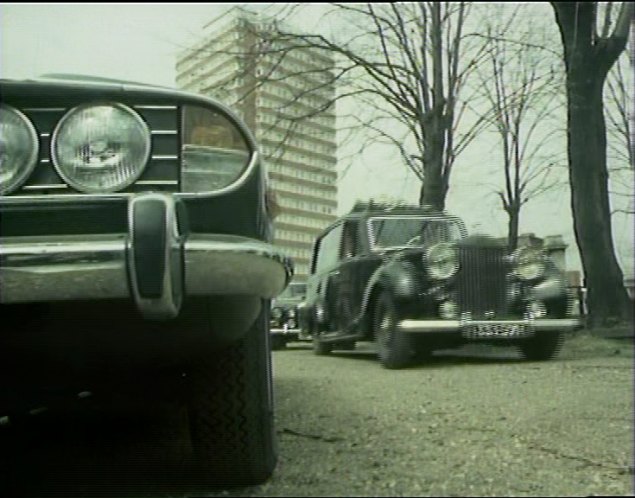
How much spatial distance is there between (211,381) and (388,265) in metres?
0.46

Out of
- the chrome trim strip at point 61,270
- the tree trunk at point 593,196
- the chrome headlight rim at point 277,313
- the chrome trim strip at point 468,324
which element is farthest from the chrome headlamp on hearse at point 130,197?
the tree trunk at point 593,196

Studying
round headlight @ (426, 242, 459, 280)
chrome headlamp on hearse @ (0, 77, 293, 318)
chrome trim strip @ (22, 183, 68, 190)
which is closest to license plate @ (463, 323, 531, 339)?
round headlight @ (426, 242, 459, 280)

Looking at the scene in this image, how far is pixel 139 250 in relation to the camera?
1.68 m

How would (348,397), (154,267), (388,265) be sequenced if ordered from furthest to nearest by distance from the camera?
(348,397), (388,265), (154,267)

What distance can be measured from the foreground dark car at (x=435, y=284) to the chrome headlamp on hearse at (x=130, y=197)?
5.3 inches

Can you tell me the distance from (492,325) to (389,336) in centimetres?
20

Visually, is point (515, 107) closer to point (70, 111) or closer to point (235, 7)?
point (235, 7)

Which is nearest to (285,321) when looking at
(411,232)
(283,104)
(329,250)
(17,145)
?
(329,250)

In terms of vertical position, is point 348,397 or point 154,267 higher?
point 154,267

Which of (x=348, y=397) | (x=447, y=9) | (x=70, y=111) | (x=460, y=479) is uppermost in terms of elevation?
(x=447, y=9)

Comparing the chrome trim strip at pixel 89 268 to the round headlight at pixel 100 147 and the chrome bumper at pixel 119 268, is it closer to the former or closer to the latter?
the chrome bumper at pixel 119 268

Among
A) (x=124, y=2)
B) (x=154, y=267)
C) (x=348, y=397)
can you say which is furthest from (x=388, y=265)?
(x=124, y=2)

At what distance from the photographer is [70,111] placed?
1.83 meters

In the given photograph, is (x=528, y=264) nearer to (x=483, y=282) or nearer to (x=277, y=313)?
(x=483, y=282)
